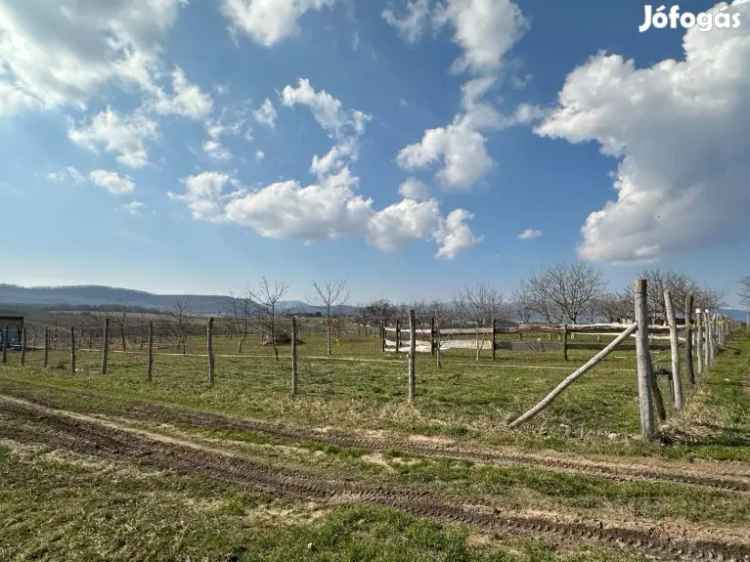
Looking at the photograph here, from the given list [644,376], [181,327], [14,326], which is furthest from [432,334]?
[14,326]

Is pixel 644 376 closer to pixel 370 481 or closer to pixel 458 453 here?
pixel 458 453

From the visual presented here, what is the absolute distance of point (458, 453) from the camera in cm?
723

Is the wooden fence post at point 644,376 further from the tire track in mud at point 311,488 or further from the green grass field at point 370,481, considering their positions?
the tire track in mud at point 311,488

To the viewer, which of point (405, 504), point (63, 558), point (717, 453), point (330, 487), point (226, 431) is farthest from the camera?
point (226, 431)

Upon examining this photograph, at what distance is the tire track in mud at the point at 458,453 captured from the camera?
579 centimetres

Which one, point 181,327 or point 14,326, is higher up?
point 181,327

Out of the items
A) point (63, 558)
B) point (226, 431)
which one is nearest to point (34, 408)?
point (226, 431)

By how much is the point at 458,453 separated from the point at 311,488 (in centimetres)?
255

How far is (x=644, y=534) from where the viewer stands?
4.40 m

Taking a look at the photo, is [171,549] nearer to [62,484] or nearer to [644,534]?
[62,484]

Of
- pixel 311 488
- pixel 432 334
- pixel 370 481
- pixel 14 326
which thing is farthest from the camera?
pixel 14 326

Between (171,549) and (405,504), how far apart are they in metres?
2.44

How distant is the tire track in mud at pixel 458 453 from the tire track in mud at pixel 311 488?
4.07 feet

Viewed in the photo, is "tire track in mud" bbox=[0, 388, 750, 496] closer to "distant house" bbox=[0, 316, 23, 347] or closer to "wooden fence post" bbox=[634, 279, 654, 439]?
"wooden fence post" bbox=[634, 279, 654, 439]
